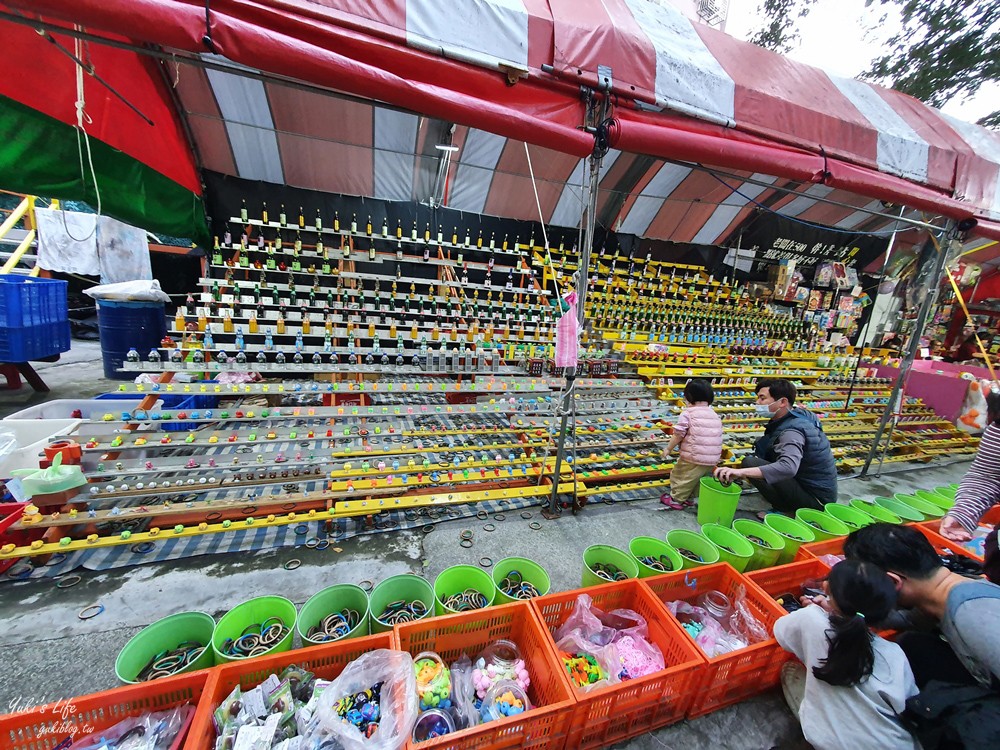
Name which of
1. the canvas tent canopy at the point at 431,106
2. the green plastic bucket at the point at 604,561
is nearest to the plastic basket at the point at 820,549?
the green plastic bucket at the point at 604,561

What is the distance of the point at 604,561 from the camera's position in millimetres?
2564

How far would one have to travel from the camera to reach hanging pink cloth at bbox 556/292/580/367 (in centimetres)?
292

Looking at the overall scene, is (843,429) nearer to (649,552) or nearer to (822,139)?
(822,139)

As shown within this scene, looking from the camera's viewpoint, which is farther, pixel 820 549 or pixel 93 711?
pixel 820 549

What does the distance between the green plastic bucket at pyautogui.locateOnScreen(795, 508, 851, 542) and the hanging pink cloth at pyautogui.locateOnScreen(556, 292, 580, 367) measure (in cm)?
238

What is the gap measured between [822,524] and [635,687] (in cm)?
267

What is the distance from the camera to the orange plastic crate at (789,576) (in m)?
2.39

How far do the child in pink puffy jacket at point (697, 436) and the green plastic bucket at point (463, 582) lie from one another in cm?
236

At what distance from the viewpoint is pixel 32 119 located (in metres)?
2.75

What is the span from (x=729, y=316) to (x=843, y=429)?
248 cm

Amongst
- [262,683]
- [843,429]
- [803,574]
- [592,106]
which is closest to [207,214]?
[592,106]

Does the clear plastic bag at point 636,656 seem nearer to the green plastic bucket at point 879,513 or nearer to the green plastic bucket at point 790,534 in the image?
the green plastic bucket at point 790,534

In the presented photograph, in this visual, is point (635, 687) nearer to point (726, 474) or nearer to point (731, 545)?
point (731, 545)

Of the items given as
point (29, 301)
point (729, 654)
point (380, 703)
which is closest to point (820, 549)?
point (729, 654)
